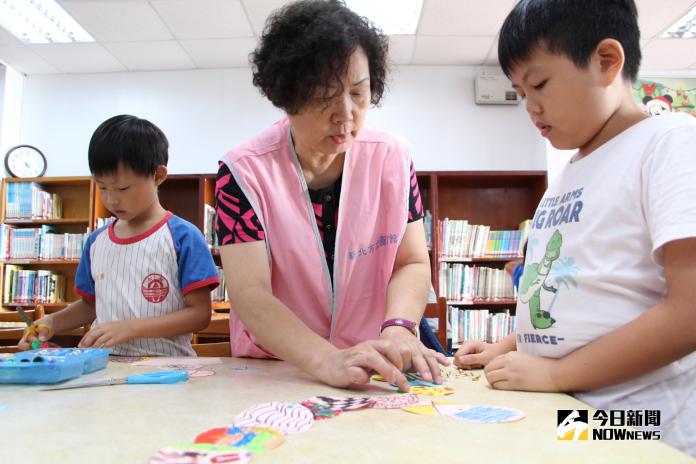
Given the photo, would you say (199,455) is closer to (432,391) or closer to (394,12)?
(432,391)

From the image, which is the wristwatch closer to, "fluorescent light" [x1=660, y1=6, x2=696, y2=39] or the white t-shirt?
the white t-shirt

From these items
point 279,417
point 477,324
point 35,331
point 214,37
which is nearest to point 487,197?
point 477,324

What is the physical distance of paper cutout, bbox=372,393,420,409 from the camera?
0.62 meters

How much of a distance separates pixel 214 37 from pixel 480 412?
3928 millimetres

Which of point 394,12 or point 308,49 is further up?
point 394,12

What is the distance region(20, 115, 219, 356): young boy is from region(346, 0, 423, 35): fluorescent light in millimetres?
2484

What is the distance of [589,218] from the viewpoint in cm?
78

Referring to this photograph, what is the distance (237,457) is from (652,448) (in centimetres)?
36

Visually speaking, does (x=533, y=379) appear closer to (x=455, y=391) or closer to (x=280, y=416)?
(x=455, y=391)

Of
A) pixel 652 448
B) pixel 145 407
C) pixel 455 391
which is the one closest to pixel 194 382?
pixel 145 407

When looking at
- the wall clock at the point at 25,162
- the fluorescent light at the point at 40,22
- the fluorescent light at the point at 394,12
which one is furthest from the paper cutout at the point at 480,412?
the wall clock at the point at 25,162

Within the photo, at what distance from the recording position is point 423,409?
0.61 meters

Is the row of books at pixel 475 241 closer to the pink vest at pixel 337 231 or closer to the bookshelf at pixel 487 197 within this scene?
the bookshelf at pixel 487 197

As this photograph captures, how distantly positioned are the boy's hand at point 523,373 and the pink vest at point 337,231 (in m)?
0.39
